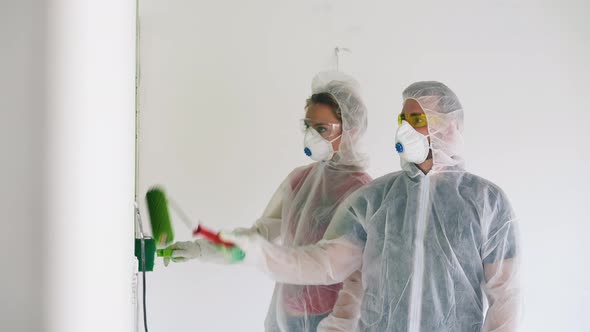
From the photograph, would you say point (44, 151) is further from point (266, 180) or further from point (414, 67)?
point (414, 67)

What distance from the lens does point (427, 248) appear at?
1.70m

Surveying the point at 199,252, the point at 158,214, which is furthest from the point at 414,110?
the point at 158,214

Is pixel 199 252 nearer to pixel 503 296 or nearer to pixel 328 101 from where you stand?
pixel 328 101

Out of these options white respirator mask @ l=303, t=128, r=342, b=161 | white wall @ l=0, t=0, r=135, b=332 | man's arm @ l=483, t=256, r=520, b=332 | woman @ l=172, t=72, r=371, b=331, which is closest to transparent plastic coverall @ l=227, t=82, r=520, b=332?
man's arm @ l=483, t=256, r=520, b=332

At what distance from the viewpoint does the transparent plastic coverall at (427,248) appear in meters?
1.63

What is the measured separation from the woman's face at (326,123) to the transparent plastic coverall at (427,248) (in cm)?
34

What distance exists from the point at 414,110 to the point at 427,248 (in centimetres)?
43

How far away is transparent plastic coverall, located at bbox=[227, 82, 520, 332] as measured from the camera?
163 centimetres

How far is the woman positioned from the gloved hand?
0.23 metres

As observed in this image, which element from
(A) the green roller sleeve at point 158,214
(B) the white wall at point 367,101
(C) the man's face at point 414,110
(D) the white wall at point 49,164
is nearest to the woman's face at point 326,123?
(C) the man's face at point 414,110

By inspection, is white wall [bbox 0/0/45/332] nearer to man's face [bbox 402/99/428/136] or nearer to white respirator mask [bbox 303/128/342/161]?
man's face [bbox 402/99/428/136]

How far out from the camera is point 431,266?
168cm

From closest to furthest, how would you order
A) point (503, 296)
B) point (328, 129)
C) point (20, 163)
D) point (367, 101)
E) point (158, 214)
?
point (20, 163) → point (158, 214) → point (503, 296) → point (328, 129) → point (367, 101)

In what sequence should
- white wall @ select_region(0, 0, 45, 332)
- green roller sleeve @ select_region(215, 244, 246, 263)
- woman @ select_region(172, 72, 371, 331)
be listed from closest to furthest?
white wall @ select_region(0, 0, 45, 332)
green roller sleeve @ select_region(215, 244, 246, 263)
woman @ select_region(172, 72, 371, 331)
